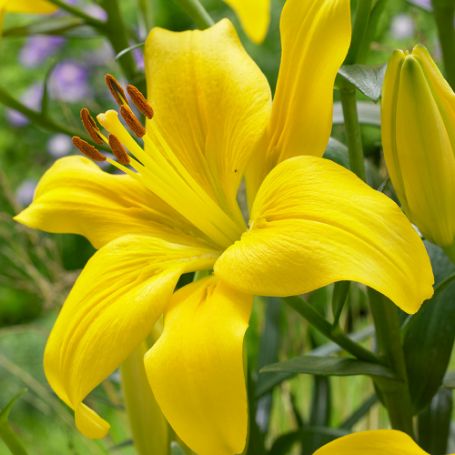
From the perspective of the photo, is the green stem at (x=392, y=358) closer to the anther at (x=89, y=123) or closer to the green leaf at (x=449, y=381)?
the green leaf at (x=449, y=381)

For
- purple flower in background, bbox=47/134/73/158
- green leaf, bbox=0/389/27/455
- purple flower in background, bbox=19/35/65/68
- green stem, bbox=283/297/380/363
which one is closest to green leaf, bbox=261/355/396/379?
green stem, bbox=283/297/380/363

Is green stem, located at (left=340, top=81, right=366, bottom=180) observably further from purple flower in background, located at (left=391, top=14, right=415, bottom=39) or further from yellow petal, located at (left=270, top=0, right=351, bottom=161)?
purple flower in background, located at (left=391, top=14, right=415, bottom=39)

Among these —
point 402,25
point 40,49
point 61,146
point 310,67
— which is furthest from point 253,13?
point 40,49

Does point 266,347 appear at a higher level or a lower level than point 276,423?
higher

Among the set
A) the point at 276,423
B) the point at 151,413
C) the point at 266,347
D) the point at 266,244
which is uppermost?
the point at 266,244

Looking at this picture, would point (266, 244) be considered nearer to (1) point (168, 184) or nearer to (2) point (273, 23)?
(1) point (168, 184)

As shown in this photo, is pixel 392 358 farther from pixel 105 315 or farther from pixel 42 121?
pixel 42 121

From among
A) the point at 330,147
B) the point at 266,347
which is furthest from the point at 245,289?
the point at 266,347
